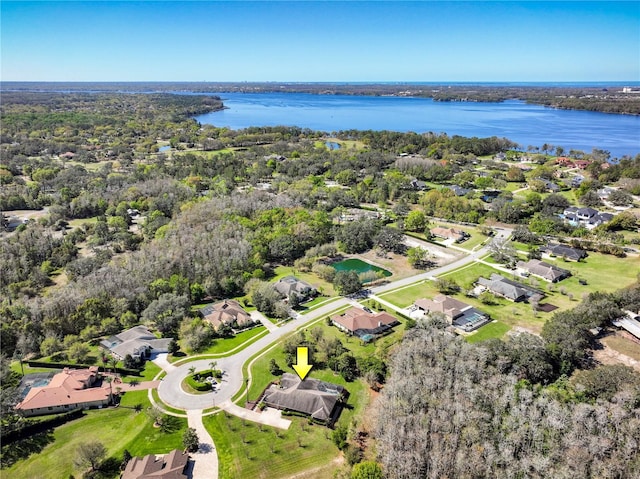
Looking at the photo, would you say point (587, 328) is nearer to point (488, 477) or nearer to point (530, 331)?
point (530, 331)

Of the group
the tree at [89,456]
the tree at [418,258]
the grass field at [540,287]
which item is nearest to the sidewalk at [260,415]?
the tree at [89,456]

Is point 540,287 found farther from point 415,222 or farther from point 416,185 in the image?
point 416,185

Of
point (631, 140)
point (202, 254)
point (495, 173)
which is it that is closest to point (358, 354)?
point (202, 254)

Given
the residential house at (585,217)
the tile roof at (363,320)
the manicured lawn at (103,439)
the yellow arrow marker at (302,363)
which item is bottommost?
the manicured lawn at (103,439)

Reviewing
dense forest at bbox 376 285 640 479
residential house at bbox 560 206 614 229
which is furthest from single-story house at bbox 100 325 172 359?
residential house at bbox 560 206 614 229

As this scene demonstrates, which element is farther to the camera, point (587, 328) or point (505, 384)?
point (587, 328)

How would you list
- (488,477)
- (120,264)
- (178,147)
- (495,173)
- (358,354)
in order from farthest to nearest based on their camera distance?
1. (178,147)
2. (495,173)
3. (120,264)
4. (358,354)
5. (488,477)

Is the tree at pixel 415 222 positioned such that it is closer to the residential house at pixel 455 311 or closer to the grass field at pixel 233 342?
the residential house at pixel 455 311
